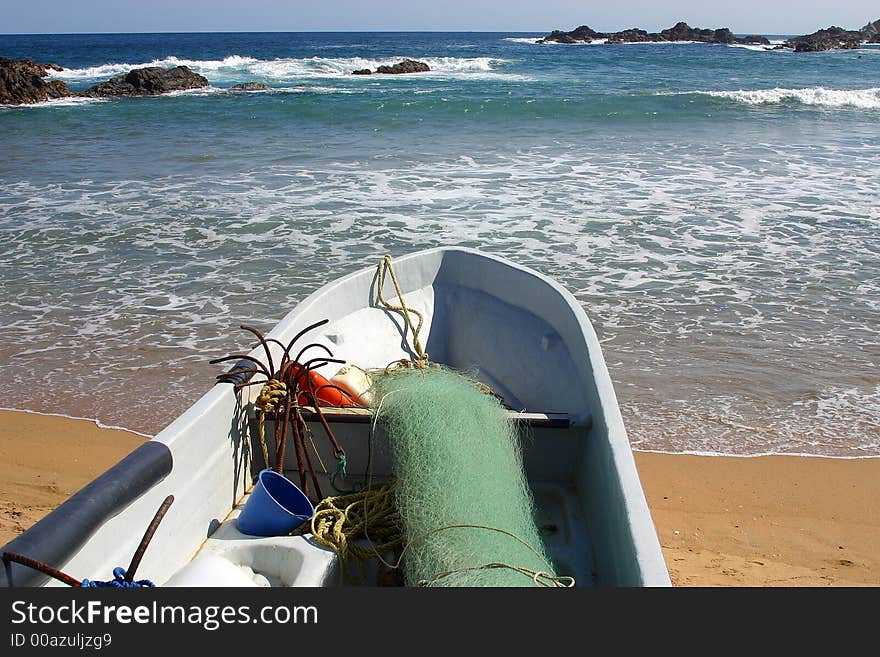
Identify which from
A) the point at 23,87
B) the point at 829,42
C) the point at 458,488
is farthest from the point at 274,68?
the point at 829,42

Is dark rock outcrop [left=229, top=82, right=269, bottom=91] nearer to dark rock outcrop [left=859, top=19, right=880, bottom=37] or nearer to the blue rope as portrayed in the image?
the blue rope

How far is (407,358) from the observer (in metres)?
5.02

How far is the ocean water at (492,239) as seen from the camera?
5.95 meters

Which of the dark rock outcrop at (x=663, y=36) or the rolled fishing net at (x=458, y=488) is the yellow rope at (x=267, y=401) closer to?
the rolled fishing net at (x=458, y=488)

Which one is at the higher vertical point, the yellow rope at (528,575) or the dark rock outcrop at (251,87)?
the dark rock outcrop at (251,87)

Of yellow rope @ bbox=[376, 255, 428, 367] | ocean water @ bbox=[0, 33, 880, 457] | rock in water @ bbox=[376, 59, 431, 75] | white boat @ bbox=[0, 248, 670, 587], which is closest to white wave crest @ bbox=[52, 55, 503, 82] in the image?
rock in water @ bbox=[376, 59, 431, 75]

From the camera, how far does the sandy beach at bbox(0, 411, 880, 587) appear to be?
13.1 feet

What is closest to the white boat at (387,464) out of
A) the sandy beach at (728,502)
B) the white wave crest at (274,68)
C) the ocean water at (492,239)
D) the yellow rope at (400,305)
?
the yellow rope at (400,305)

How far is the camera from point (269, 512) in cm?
312

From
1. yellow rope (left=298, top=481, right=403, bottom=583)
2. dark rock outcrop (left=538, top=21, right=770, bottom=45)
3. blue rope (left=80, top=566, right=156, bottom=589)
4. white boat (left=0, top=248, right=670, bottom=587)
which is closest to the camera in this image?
blue rope (left=80, top=566, right=156, bottom=589)

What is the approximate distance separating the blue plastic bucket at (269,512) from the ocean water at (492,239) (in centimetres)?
257

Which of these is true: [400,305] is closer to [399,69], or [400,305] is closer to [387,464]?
[387,464]

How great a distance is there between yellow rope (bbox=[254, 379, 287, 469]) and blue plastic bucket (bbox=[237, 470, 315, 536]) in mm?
279

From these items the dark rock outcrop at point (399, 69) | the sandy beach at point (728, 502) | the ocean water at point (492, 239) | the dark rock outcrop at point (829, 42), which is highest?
the dark rock outcrop at point (829, 42)
